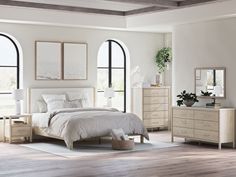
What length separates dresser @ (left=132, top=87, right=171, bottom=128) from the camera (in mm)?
11680

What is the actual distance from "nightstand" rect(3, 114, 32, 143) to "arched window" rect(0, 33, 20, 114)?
540 millimetres

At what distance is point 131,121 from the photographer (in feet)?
30.9

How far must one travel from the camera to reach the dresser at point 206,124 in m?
8.98

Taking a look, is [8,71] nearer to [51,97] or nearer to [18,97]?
[18,97]

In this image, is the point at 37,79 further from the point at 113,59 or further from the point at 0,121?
the point at 113,59

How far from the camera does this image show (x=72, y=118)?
29.1 ft

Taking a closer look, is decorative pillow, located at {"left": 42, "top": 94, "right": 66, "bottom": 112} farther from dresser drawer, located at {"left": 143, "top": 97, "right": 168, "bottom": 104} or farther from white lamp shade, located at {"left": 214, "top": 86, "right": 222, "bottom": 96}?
white lamp shade, located at {"left": 214, "top": 86, "right": 222, "bottom": 96}

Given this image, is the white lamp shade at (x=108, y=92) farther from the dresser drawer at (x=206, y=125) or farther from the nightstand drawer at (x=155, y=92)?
the dresser drawer at (x=206, y=125)

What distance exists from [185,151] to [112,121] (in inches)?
59.9

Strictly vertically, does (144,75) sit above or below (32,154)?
above

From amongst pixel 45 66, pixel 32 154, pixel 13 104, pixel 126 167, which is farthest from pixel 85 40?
pixel 126 167

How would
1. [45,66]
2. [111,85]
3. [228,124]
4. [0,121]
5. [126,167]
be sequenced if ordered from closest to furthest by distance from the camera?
[126,167] < [228,124] < [0,121] < [45,66] < [111,85]

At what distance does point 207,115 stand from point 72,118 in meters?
2.60

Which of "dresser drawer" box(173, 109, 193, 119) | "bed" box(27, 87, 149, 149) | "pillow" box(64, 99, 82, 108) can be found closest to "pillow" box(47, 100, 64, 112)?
"bed" box(27, 87, 149, 149)
